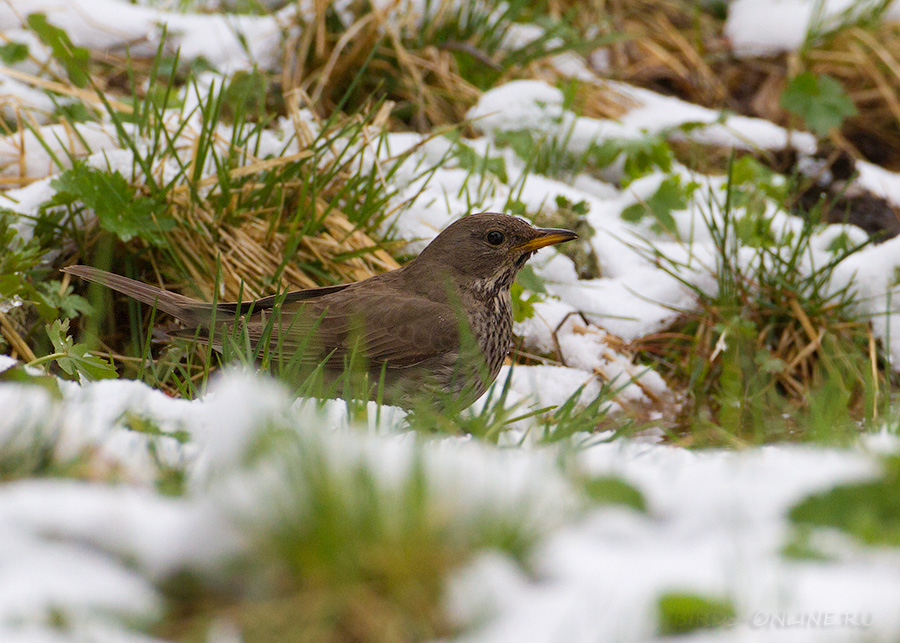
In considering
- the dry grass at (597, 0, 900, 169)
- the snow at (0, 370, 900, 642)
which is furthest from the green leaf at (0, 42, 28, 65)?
the dry grass at (597, 0, 900, 169)

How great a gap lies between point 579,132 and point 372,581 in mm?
4547

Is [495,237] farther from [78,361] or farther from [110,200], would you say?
[78,361]

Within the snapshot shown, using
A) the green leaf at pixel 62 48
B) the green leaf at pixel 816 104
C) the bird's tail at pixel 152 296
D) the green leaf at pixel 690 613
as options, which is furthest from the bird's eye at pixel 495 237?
the green leaf at pixel 816 104

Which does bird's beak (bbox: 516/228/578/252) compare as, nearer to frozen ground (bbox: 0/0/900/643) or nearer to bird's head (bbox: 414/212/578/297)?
bird's head (bbox: 414/212/578/297)

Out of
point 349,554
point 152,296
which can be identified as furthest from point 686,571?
point 152,296

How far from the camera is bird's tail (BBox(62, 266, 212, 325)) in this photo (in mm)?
3842

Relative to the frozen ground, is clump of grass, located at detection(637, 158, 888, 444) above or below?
above

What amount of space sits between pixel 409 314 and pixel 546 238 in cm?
67

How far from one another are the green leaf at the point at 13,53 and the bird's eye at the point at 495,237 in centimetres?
291

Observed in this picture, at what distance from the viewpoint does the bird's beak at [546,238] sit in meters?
4.01

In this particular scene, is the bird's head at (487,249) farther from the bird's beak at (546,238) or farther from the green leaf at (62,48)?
the green leaf at (62,48)

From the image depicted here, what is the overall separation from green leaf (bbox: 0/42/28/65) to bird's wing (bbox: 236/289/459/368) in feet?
7.93

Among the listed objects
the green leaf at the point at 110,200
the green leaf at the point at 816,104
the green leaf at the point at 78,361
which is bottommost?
the green leaf at the point at 78,361

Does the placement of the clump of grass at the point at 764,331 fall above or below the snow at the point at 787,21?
below
